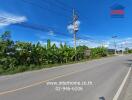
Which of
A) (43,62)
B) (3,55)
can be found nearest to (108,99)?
(3,55)

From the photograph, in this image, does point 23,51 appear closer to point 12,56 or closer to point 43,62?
point 12,56

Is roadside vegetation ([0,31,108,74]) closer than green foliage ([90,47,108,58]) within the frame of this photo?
Yes

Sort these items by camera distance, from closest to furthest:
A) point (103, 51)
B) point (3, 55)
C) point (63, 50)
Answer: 1. point (3, 55)
2. point (63, 50)
3. point (103, 51)

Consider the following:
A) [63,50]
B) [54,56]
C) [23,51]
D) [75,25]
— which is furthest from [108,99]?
[75,25]

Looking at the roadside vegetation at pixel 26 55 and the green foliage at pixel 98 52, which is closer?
the roadside vegetation at pixel 26 55

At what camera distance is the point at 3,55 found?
28.0 m

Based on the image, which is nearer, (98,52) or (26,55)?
(26,55)

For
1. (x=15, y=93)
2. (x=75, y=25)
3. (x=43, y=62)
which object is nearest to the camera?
(x=15, y=93)

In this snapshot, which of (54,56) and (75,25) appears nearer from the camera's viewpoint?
(54,56)

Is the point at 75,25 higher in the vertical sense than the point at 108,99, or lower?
higher

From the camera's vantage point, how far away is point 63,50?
45.7 meters

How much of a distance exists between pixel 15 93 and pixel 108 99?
384 centimetres

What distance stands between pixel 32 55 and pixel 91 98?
82.4ft

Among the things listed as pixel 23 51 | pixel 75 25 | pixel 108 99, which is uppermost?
pixel 75 25
